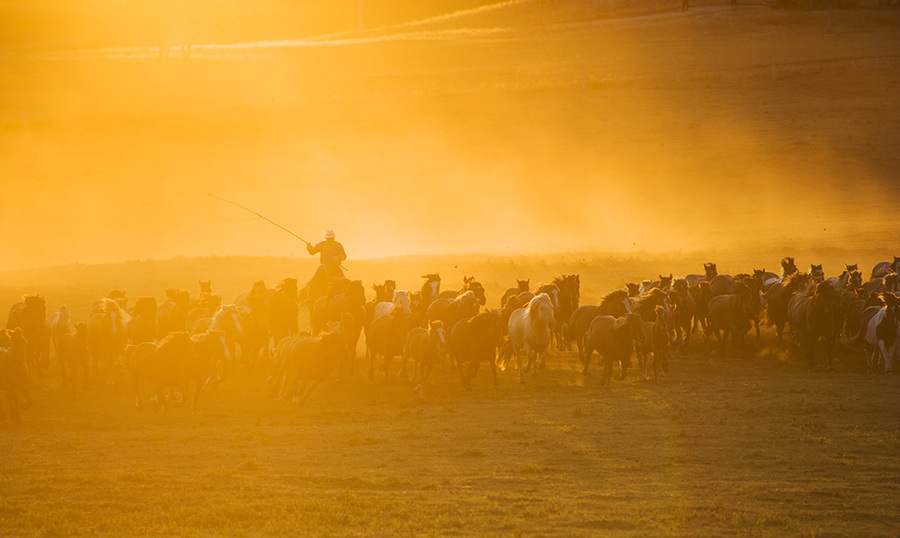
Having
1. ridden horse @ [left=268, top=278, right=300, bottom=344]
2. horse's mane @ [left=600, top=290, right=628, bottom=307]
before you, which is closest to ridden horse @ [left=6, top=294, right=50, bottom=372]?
ridden horse @ [left=268, top=278, right=300, bottom=344]

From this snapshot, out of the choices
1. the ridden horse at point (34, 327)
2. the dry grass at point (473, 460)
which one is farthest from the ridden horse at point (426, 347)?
the ridden horse at point (34, 327)

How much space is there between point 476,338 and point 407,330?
5.89 ft

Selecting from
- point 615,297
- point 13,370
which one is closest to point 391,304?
point 615,297

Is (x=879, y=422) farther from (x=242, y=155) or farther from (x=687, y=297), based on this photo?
(x=242, y=155)

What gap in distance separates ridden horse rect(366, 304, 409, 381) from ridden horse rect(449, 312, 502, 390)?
120cm

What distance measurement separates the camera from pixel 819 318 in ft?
70.8

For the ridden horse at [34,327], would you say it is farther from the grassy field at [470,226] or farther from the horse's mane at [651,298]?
the horse's mane at [651,298]

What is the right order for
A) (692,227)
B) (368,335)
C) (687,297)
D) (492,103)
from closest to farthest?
(368,335)
(687,297)
(692,227)
(492,103)

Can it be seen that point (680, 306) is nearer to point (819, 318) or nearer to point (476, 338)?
point (819, 318)

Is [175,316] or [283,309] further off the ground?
[283,309]

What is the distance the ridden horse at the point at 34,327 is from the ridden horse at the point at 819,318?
15200 mm

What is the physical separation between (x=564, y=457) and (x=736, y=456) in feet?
7.75

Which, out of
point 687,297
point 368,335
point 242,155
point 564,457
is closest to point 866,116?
point 242,155

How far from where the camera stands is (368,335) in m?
21.6
